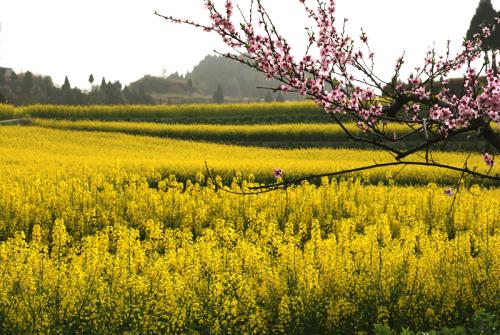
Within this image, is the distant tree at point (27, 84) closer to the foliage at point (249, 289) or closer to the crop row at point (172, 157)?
the crop row at point (172, 157)

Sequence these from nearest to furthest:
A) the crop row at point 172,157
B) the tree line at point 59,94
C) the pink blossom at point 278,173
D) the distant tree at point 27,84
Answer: the pink blossom at point 278,173 < the crop row at point 172,157 < the tree line at point 59,94 < the distant tree at point 27,84

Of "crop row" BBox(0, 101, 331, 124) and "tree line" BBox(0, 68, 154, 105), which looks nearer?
"crop row" BBox(0, 101, 331, 124)

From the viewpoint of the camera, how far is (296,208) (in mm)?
13117

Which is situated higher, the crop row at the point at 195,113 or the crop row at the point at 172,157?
the crop row at the point at 195,113

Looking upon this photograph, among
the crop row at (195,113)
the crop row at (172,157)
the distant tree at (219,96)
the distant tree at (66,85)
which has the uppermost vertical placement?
the distant tree at (66,85)

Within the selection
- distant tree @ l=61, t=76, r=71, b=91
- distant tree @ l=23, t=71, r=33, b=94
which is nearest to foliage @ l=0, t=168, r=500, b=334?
distant tree @ l=23, t=71, r=33, b=94

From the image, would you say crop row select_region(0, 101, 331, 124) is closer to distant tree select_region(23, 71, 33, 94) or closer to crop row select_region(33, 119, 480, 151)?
crop row select_region(33, 119, 480, 151)

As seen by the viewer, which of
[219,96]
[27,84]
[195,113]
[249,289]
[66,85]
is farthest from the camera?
[219,96]

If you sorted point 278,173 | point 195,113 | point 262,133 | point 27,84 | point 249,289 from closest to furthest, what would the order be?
point 278,173 < point 249,289 < point 262,133 < point 195,113 < point 27,84

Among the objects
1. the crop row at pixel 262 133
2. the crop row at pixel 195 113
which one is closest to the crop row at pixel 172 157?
the crop row at pixel 262 133

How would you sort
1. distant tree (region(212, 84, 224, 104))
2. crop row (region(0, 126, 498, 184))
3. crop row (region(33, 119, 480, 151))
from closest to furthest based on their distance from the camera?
crop row (region(0, 126, 498, 184)), crop row (region(33, 119, 480, 151)), distant tree (region(212, 84, 224, 104))

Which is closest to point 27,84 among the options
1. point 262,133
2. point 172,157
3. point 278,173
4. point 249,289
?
point 262,133

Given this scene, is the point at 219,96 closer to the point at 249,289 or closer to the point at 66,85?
the point at 66,85

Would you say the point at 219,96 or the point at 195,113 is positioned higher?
the point at 219,96
